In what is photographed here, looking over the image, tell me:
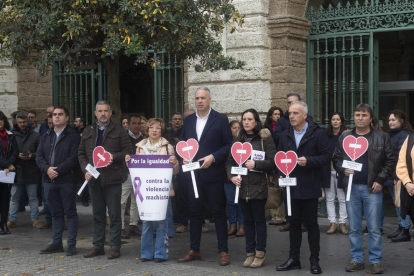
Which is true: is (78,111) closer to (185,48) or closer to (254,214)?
(185,48)

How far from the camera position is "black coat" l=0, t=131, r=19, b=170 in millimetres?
9609

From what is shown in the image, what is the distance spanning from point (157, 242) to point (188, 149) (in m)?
1.20

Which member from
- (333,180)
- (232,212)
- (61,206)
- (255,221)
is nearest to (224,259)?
(255,221)

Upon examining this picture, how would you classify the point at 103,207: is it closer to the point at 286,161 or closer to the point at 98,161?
the point at 98,161

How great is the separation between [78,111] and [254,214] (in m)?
8.09

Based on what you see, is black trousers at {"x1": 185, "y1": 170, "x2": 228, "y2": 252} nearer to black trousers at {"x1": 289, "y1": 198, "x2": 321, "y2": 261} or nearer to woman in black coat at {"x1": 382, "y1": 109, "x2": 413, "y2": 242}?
black trousers at {"x1": 289, "y1": 198, "x2": 321, "y2": 261}

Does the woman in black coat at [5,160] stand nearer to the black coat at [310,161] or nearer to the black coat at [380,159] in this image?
the black coat at [310,161]

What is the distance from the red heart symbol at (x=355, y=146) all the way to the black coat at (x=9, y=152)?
554cm

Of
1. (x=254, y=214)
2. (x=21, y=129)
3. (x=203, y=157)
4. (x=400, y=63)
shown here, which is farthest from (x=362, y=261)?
(x=400, y=63)

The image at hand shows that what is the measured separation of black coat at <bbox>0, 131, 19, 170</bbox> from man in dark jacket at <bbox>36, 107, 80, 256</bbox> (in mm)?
1779

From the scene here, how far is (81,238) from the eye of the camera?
29.5 ft

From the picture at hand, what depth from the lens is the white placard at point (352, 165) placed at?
662 cm

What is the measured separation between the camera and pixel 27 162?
10.0m

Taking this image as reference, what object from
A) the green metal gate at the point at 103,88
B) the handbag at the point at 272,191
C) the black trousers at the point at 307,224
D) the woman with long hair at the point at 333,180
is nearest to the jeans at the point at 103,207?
the handbag at the point at 272,191
